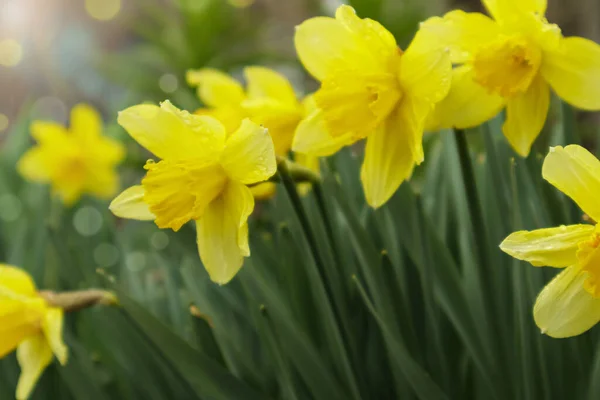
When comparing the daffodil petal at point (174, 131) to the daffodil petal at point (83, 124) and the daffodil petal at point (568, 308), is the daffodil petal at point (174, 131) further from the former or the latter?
the daffodil petal at point (83, 124)

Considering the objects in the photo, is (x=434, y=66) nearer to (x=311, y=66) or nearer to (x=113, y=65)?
(x=311, y=66)

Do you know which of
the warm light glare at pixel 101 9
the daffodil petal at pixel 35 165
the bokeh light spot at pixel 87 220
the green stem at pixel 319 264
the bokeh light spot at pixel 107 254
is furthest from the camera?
the warm light glare at pixel 101 9

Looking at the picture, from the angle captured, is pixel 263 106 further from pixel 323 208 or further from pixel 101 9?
pixel 101 9

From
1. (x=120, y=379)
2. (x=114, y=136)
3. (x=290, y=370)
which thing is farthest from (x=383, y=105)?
(x=114, y=136)

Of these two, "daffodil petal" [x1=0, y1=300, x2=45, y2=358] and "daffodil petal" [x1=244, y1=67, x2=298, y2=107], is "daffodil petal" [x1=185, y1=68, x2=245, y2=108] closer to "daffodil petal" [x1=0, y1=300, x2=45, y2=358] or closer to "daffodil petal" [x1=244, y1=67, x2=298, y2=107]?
"daffodil petal" [x1=244, y1=67, x2=298, y2=107]

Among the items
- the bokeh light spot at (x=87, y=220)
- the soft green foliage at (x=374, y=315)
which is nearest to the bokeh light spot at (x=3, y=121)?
the bokeh light spot at (x=87, y=220)

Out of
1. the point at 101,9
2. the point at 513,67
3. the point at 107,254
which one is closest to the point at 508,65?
the point at 513,67
